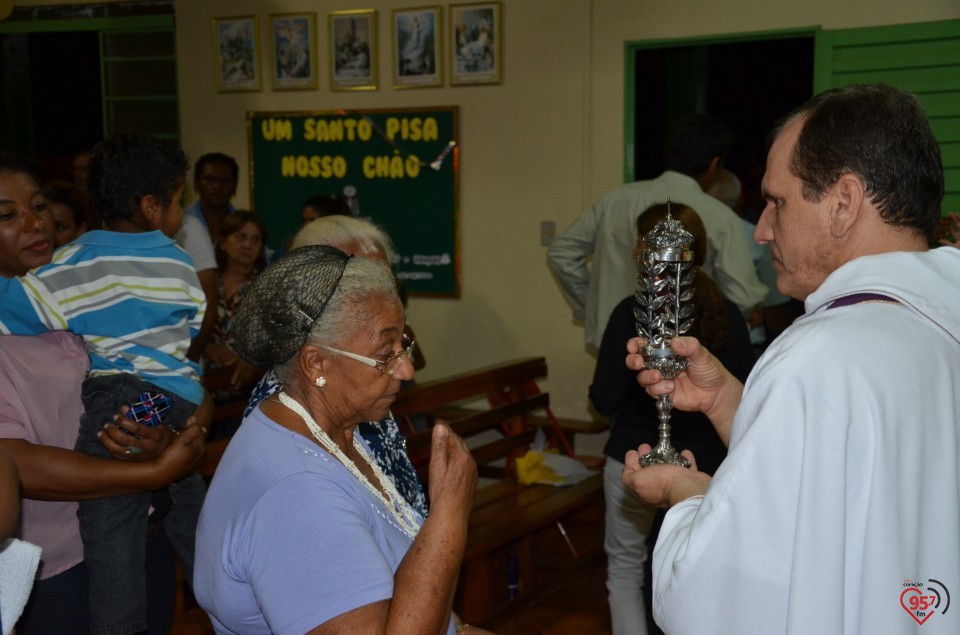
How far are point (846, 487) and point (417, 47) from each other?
6.12m

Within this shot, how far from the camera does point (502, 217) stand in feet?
23.4

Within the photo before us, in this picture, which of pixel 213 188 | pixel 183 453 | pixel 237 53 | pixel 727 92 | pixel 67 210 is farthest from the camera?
pixel 237 53

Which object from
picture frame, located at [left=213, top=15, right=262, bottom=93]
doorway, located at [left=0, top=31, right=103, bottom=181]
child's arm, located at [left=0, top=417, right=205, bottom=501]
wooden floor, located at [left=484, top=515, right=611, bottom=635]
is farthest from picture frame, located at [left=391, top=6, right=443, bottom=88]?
child's arm, located at [left=0, top=417, right=205, bottom=501]

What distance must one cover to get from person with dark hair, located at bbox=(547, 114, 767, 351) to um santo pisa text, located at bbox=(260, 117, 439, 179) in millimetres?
2442

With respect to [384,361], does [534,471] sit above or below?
below

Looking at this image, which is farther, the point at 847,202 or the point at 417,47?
the point at 417,47

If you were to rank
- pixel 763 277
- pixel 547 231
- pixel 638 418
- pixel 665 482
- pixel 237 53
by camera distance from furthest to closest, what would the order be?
pixel 237 53 → pixel 547 231 → pixel 763 277 → pixel 638 418 → pixel 665 482

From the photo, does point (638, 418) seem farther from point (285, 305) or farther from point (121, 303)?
point (285, 305)

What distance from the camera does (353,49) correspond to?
24.6ft

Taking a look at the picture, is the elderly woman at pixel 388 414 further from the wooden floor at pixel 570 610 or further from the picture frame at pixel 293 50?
the picture frame at pixel 293 50

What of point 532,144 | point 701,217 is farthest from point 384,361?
point 532,144

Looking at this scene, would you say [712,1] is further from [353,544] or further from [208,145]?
[353,544]

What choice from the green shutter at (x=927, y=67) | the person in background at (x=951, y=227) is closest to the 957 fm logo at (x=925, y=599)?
the person in background at (x=951, y=227)

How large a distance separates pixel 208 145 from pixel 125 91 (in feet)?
2.64
